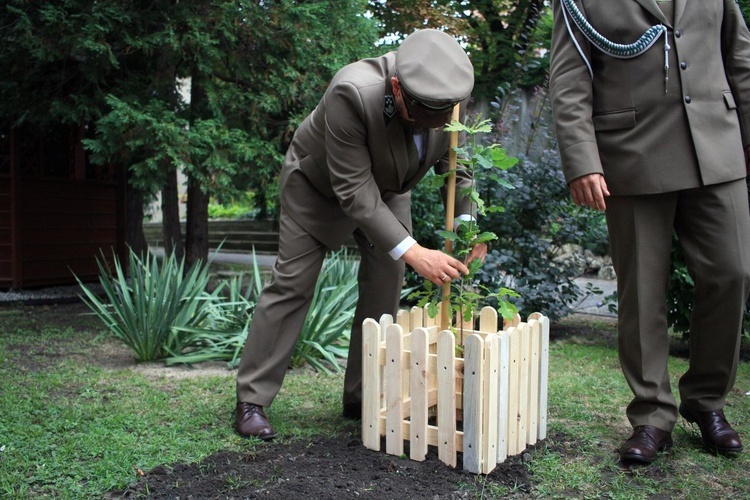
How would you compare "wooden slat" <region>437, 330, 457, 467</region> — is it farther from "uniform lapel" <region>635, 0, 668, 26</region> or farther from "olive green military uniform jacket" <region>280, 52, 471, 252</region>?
"uniform lapel" <region>635, 0, 668, 26</region>

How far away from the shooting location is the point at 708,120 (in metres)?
2.70

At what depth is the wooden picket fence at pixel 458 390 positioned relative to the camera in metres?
2.59

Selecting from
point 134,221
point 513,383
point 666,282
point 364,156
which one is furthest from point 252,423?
point 134,221

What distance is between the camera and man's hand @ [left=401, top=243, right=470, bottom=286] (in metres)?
2.60

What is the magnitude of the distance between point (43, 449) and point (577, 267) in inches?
156

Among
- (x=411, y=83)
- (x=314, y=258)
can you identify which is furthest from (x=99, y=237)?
(x=411, y=83)

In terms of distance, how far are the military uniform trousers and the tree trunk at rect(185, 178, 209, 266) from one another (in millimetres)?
4892

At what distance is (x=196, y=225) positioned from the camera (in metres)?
7.15

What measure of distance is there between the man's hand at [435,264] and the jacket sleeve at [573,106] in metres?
0.56

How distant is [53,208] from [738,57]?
751 cm

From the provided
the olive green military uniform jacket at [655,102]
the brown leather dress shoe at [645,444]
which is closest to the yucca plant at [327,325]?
the brown leather dress shoe at [645,444]

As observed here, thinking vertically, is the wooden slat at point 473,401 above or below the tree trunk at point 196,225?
below

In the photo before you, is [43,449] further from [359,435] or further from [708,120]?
[708,120]

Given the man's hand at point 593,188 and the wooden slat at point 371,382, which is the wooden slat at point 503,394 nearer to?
the wooden slat at point 371,382
